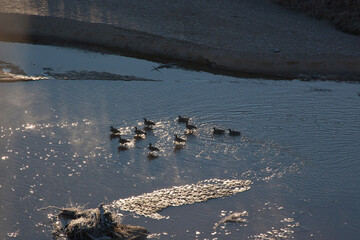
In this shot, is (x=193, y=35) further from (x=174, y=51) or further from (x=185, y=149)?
(x=185, y=149)

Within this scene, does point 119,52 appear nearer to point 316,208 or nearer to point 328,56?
point 328,56

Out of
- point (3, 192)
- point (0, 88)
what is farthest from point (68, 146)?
point (0, 88)

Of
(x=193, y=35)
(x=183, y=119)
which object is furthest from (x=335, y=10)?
(x=183, y=119)

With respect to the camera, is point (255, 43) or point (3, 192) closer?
point (3, 192)

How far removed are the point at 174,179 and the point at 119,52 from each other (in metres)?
7.73

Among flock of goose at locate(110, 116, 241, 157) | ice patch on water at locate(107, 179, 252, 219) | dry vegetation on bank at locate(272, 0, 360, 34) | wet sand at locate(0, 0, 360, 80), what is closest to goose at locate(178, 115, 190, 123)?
flock of goose at locate(110, 116, 241, 157)

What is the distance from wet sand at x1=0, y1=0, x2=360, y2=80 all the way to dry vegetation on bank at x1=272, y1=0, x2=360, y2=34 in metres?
0.57

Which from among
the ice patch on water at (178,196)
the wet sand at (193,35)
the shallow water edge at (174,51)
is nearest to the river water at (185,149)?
the ice patch on water at (178,196)

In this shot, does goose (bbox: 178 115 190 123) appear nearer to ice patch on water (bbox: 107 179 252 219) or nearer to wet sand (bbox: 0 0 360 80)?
ice patch on water (bbox: 107 179 252 219)

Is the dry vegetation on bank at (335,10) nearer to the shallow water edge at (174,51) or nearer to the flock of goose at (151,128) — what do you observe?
the shallow water edge at (174,51)

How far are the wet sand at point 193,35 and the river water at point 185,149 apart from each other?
1.09 m

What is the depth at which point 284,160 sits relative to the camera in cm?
1041

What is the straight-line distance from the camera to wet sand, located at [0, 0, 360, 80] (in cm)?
1590

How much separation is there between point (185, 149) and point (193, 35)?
7.24m
